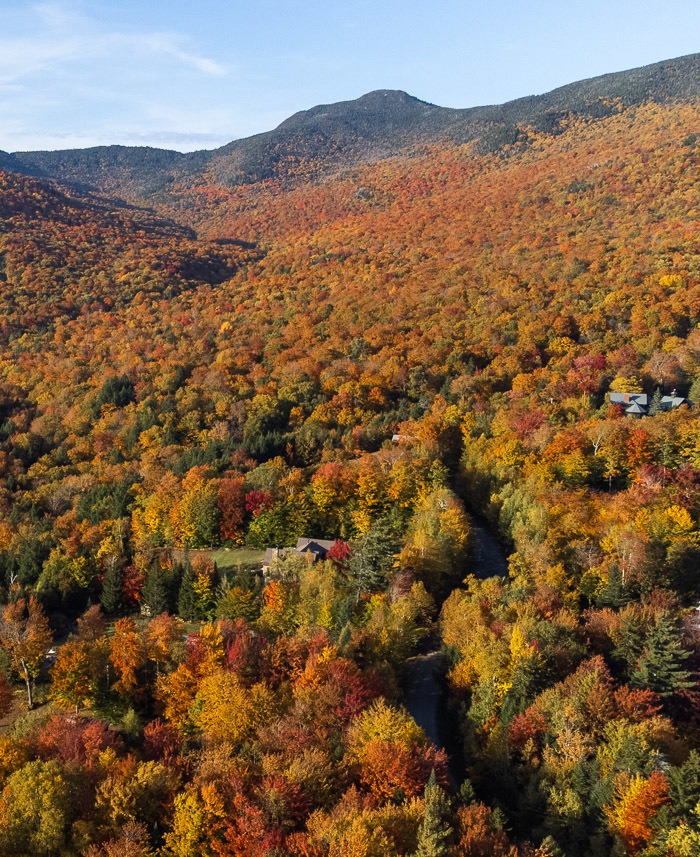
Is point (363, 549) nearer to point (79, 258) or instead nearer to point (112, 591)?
point (112, 591)

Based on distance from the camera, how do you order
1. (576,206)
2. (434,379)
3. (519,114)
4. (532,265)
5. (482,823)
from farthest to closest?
(519,114), (576,206), (532,265), (434,379), (482,823)

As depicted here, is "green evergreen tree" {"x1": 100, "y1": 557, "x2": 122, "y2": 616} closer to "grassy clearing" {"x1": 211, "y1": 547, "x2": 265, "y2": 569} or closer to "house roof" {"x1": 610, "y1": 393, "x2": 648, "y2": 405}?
"grassy clearing" {"x1": 211, "y1": 547, "x2": 265, "y2": 569}

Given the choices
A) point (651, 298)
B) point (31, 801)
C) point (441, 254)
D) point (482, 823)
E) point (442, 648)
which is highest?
point (441, 254)

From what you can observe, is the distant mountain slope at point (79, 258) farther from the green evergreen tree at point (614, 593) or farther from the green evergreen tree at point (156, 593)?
the green evergreen tree at point (614, 593)

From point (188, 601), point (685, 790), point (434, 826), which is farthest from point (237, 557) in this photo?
point (685, 790)

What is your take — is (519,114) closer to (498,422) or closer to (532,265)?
(532,265)

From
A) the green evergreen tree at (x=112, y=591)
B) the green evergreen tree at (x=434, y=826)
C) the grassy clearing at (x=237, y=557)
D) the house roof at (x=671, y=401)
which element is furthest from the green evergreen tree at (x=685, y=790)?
the house roof at (x=671, y=401)

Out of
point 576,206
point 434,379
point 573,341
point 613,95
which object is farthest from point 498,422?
point 613,95
